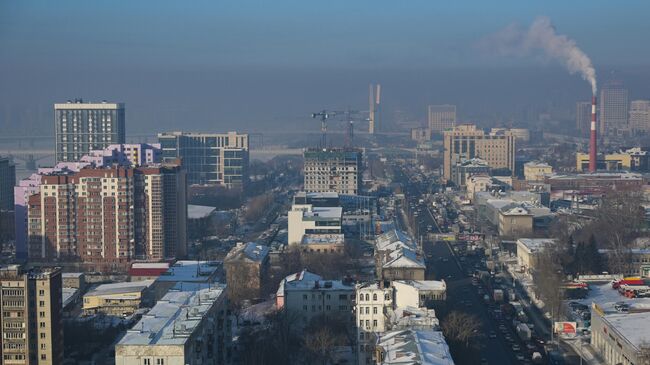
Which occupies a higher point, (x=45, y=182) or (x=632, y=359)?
(x=45, y=182)

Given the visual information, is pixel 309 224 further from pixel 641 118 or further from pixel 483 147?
pixel 641 118

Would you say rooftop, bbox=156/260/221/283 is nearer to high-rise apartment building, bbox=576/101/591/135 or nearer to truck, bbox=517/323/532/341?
truck, bbox=517/323/532/341

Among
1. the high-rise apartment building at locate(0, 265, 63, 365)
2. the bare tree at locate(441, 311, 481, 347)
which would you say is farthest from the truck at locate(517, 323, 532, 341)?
the high-rise apartment building at locate(0, 265, 63, 365)

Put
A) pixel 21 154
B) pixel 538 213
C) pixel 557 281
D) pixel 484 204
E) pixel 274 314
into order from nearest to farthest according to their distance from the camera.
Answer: pixel 274 314 → pixel 557 281 → pixel 538 213 → pixel 484 204 → pixel 21 154

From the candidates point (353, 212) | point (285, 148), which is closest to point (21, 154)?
point (285, 148)

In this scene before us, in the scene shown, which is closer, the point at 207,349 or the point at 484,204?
the point at 207,349

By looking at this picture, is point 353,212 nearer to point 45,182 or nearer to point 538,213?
point 538,213
